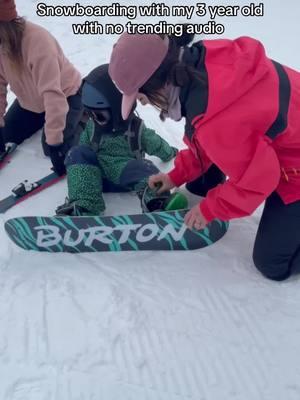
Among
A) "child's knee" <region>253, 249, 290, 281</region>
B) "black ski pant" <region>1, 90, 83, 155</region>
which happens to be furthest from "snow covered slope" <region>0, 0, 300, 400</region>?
"black ski pant" <region>1, 90, 83, 155</region>

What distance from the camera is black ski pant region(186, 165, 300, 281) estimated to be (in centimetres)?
176

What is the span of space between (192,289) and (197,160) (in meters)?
0.57

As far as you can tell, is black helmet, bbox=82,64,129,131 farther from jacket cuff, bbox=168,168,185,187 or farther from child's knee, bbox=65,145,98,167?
jacket cuff, bbox=168,168,185,187

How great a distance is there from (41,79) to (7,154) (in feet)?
1.95

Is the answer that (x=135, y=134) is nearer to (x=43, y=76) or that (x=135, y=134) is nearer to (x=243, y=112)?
(x=43, y=76)

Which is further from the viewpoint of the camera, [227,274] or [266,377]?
[227,274]

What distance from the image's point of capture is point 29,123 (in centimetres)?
276

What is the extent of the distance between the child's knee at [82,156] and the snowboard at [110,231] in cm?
35

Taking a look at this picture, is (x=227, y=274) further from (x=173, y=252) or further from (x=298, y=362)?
(x=298, y=362)

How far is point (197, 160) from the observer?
200 centimetres

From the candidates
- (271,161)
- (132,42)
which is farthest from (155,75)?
(271,161)

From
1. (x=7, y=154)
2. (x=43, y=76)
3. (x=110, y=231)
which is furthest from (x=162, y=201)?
(x=7, y=154)

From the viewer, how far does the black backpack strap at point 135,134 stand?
2.19 m

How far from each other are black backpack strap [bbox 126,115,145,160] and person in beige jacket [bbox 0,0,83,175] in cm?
37
